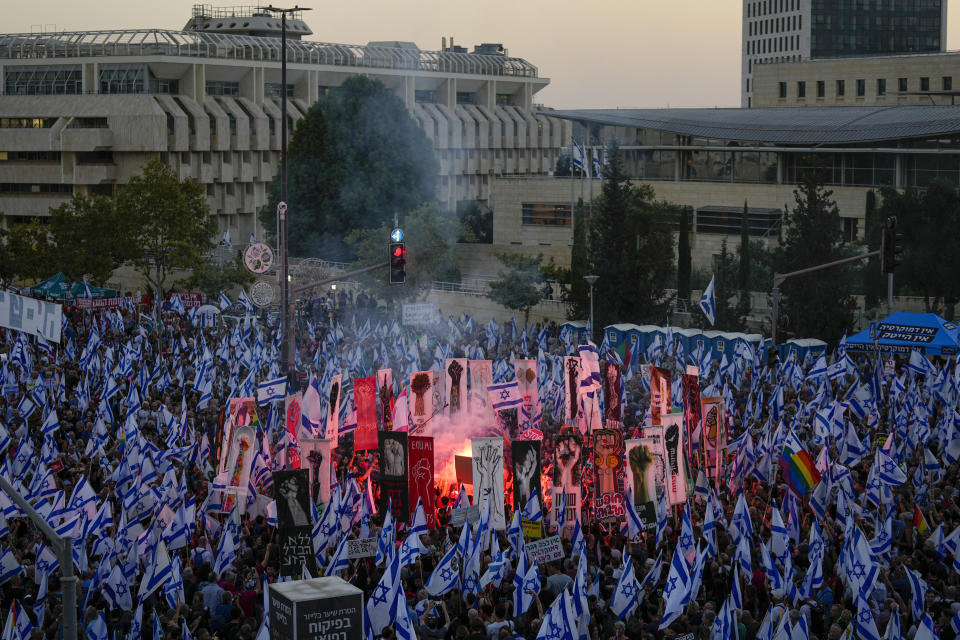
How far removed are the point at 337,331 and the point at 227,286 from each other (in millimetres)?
19252

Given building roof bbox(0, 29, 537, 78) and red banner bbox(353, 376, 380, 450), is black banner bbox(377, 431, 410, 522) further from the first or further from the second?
building roof bbox(0, 29, 537, 78)

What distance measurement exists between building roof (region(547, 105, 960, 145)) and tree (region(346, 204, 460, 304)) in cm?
1624

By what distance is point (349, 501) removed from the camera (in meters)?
17.6

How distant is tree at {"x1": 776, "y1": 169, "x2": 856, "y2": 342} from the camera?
39.1m

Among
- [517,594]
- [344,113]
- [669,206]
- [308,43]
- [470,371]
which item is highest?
[308,43]

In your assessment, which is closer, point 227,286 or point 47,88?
point 227,286

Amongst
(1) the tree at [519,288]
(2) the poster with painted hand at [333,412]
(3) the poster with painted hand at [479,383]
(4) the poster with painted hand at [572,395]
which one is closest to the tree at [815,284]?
(1) the tree at [519,288]

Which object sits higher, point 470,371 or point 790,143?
point 790,143

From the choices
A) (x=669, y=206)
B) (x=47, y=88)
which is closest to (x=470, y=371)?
(x=669, y=206)

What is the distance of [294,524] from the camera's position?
16516mm

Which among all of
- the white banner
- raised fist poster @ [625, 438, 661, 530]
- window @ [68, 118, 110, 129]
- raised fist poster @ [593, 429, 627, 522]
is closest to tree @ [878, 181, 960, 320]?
raised fist poster @ [593, 429, 627, 522]

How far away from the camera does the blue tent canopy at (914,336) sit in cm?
3216

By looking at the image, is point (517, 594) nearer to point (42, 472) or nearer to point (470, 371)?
point (42, 472)

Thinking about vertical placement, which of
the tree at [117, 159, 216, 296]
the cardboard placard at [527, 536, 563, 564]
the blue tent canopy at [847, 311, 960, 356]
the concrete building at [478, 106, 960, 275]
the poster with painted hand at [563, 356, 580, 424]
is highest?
the concrete building at [478, 106, 960, 275]
